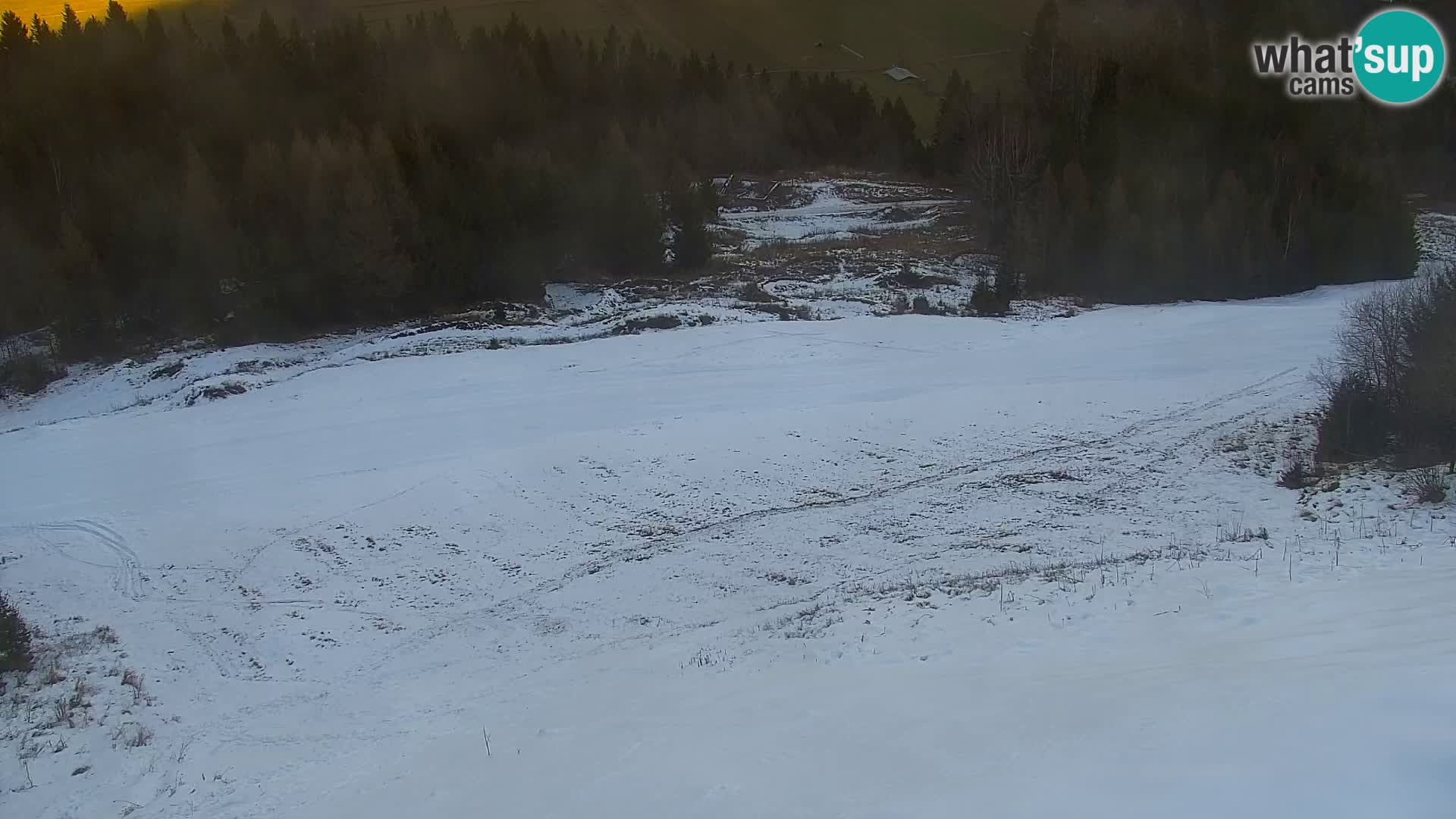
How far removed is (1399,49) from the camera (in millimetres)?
29828

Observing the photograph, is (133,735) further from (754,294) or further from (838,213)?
(838,213)

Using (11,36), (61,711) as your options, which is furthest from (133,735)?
(11,36)

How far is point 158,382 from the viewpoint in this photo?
22.2 metres

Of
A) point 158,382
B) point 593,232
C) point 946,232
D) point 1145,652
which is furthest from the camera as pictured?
point 946,232

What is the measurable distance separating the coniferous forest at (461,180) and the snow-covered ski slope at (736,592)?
769 centimetres

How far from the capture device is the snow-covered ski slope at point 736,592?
6.82m

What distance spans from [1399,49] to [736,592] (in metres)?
29.3

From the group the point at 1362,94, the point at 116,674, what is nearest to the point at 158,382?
the point at 116,674

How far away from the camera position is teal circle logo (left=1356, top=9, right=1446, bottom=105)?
1168 inches

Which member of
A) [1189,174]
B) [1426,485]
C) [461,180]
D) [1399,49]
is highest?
[1399,49]

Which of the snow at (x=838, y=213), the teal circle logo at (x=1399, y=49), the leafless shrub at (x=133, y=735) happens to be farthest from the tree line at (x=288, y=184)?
the teal circle logo at (x=1399, y=49)

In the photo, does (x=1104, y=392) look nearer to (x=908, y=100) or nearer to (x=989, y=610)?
(x=989, y=610)

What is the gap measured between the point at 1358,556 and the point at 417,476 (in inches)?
487

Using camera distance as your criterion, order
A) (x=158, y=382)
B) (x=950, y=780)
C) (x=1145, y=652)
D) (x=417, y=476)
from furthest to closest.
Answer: (x=158, y=382) → (x=417, y=476) → (x=1145, y=652) → (x=950, y=780)
